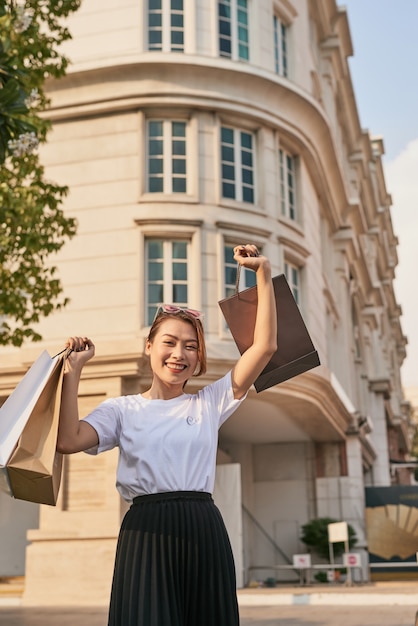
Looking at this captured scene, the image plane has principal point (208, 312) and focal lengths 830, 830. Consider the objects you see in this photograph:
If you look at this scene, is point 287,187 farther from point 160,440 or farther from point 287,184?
point 160,440

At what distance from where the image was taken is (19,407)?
2.71 meters

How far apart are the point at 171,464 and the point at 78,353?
20.1 inches

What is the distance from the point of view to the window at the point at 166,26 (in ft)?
57.5

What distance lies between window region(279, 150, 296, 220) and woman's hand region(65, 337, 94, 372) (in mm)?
15765

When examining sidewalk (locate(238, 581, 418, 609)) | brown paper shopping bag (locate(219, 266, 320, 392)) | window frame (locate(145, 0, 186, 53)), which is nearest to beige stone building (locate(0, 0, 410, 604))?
window frame (locate(145, 0, 186, 53))

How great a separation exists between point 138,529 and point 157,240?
1403cm

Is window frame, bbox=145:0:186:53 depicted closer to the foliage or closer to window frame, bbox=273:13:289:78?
window frame, bbox=273:13:289:78

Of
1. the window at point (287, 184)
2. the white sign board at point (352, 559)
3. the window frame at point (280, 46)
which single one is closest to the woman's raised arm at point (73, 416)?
the window at point (287, 184)

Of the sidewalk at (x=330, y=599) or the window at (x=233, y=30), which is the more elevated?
the window at (x=233, y=30)

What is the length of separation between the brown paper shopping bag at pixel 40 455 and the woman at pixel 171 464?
0.05 metres

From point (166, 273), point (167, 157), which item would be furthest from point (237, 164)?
point (166, 273)

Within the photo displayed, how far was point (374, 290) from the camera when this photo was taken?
36000 millimetres

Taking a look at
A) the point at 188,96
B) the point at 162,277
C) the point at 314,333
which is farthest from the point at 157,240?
the point at 314,333

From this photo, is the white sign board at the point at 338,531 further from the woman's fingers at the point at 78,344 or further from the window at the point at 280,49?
the woman's fingers at the point at 78,344
